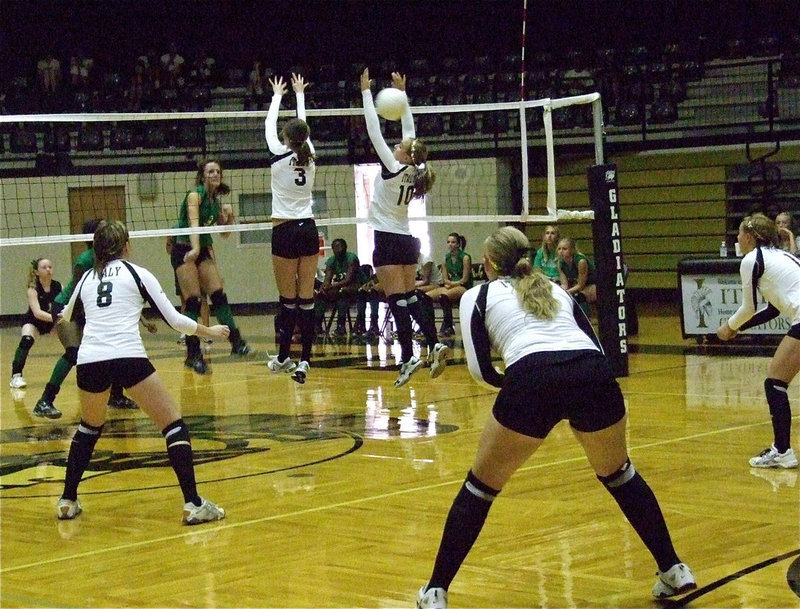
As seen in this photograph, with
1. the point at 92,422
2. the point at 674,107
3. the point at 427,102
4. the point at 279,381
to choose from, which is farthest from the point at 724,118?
the point at 92,422

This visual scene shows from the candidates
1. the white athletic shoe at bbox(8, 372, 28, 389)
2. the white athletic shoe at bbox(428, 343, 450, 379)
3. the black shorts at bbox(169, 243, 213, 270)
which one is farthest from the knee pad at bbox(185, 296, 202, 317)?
the white athletic shoe at bbox(428, 343, 450, 379)

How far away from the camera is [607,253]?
444 inches

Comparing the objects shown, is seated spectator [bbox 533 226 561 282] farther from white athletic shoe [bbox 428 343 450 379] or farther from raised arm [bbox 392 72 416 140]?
white athletic shoe [bbox 428 343 450 379]

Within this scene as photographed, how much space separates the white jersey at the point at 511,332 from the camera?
438 centimetres

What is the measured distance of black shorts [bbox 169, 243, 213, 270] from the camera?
11328 millimetres

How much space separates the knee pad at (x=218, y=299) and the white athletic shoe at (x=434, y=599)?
6449mm

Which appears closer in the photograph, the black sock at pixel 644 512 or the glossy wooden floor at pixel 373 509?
the black sock at pixel 644 512

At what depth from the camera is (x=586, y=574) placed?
4.90 metres

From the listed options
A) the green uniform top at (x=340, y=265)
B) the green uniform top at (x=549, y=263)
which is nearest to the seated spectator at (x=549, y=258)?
the green uniform top at (x=549, y=263)

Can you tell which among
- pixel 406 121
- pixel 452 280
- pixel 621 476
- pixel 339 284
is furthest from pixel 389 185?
pixel 339 284

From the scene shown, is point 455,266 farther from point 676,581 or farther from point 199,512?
point 676,581

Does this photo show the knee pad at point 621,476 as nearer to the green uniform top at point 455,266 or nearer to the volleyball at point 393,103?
the volleyball at point 393,103

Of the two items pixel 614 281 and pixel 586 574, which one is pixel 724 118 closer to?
pixel 614 281

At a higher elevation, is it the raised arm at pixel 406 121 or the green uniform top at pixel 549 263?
the raised arm at pixel 406 121
